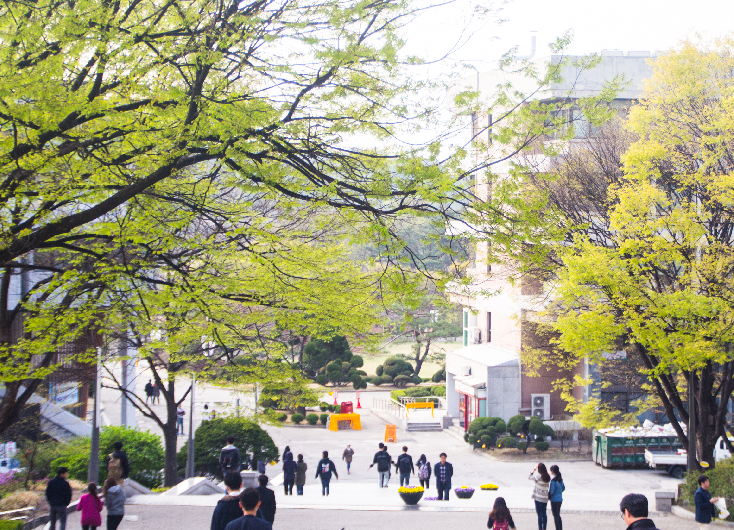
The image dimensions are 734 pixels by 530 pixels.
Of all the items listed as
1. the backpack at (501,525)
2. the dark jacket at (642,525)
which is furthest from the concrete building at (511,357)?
the dark jacket at (642,525)

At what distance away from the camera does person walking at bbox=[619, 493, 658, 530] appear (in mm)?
5324

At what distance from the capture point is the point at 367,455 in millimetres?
28625

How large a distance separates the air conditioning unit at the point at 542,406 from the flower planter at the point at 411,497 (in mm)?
19054

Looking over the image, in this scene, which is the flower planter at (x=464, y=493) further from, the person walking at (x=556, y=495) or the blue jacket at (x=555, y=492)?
→ the blue jacket at (x=555, y=492)

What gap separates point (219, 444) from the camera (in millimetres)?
21297

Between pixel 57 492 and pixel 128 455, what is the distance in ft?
25.9

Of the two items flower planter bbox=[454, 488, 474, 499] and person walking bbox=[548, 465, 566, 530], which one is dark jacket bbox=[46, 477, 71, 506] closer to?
person walking bbox=[548, 465, 566, 530]

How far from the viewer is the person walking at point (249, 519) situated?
5516mm

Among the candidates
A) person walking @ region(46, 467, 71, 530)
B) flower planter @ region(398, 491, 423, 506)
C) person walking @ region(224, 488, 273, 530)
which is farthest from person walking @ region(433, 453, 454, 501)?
person walking @ region(224, 488, 273, 530)

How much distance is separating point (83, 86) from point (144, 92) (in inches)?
50.3

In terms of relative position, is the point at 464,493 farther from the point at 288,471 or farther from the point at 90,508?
the point at 90,508

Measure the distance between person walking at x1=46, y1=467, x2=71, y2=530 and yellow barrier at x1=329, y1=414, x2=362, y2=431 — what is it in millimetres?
24162

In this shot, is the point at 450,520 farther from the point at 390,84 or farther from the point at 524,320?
the point at 524,320

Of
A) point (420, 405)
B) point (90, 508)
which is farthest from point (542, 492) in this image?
point (420, 405)
